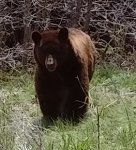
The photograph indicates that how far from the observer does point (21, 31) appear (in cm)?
1044

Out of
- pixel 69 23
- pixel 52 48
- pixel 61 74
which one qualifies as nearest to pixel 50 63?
pixel 52 48

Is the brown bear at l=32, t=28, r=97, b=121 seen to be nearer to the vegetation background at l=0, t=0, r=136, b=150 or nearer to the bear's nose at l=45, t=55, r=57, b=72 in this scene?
the bear's nose at l=45, t=55, r=57, b=72

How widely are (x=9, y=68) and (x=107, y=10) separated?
93.8 inches

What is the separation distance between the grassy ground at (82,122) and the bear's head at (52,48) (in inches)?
24.8

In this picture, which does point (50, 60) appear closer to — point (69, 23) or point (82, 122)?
point (82, 122)

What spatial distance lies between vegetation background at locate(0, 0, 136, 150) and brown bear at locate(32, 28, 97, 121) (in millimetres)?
206

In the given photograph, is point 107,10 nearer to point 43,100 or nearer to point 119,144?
point 43,100

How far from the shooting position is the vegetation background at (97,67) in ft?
17.7

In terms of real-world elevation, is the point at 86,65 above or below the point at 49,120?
above

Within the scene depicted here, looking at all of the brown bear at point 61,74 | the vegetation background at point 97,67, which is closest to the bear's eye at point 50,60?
the brown bear at point 61,74

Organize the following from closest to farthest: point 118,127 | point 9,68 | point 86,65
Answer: point 118,127 → point 86,65 → point 9,68

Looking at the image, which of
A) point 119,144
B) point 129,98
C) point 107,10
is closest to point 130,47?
point 107,10

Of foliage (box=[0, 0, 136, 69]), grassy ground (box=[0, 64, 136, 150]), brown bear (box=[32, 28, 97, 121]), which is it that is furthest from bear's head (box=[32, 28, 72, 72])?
foliage (box=[0, 0, 136, 69])

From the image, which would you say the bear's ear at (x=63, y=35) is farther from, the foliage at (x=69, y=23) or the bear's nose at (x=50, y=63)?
the foliage at (x=69, y=23)
